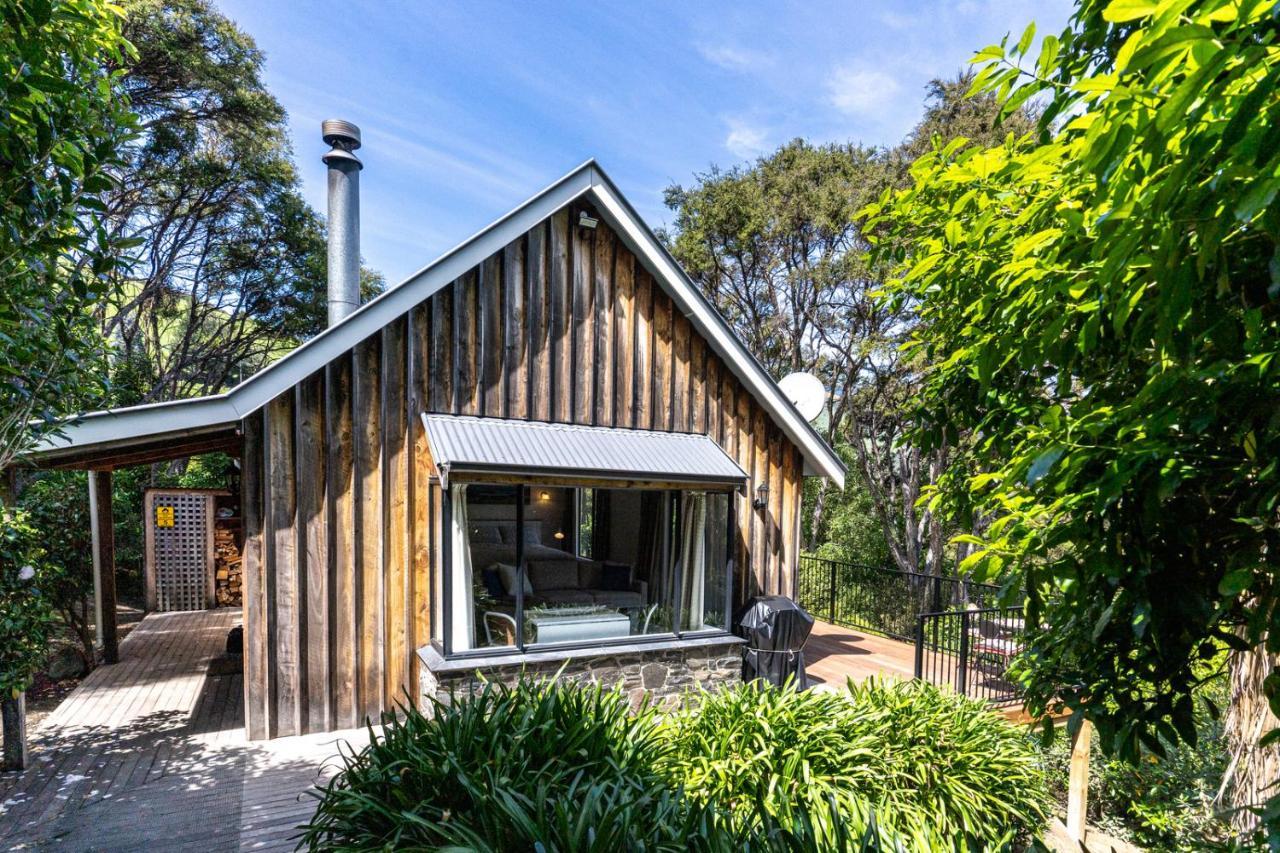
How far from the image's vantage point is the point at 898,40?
378 inches

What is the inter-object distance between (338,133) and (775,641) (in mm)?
8031

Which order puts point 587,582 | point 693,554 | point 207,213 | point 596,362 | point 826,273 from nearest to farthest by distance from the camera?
point 693,554, point 596,362, point 587,582, point 826,273, point 207,213

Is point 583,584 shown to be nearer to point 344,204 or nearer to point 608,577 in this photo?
point 608,577

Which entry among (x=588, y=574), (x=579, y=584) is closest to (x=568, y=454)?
(x=579, y=584)

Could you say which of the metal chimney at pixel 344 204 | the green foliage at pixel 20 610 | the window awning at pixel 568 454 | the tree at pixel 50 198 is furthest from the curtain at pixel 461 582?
the metal chimney at pixel 344 204

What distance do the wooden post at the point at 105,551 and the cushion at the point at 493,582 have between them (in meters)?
4.93

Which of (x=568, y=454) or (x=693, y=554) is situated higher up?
(x=568, y=454)

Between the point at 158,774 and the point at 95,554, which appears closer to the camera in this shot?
the point at 158,774

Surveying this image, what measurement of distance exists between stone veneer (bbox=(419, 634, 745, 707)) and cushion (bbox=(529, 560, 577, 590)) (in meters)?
2.46

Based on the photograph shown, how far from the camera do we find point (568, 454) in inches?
229

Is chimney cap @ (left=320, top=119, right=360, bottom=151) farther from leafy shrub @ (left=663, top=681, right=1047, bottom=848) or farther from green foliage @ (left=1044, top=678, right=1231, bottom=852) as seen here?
green foliage @ (left=1044, top=678, right=1231, bottom=852)

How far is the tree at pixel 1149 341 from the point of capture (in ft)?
3.68

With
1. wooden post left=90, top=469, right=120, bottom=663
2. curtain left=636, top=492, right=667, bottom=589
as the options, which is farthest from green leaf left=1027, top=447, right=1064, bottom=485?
wooden post left=90, top=469, right=120, bottom=663

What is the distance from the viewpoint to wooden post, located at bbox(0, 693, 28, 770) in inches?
185
